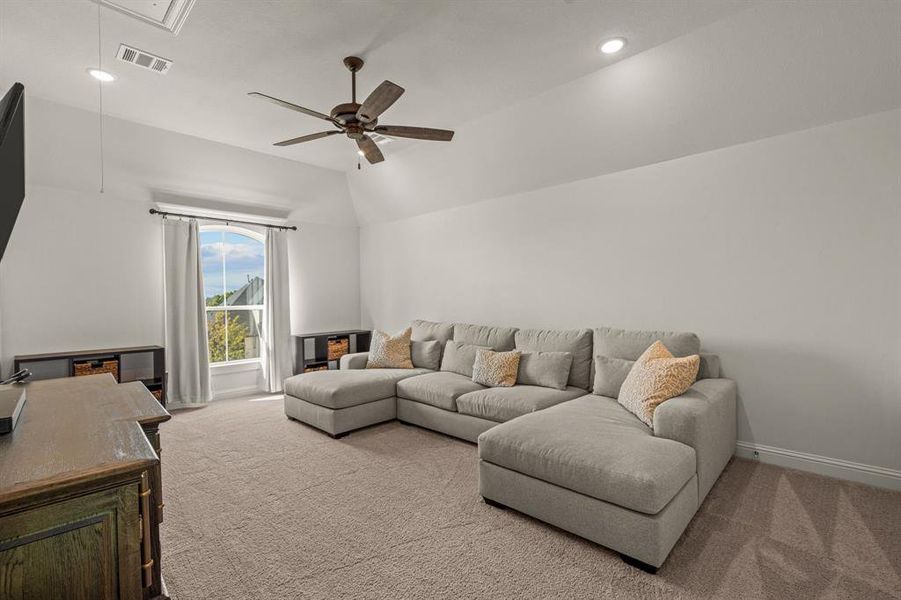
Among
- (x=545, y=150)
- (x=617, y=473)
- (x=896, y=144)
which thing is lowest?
(x=617, y=473)

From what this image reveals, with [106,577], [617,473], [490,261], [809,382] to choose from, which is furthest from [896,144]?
[106,577]

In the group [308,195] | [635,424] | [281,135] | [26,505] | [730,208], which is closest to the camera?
[26,505]

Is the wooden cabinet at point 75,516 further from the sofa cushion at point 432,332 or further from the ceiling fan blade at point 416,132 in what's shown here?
the sofa cushion at point 432,332

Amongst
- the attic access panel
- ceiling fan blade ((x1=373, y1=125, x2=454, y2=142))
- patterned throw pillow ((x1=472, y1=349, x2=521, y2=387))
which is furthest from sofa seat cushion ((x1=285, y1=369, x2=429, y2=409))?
the attic access panel

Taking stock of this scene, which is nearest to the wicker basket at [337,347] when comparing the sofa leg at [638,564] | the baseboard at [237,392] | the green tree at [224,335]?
the baseboard at [237,392]

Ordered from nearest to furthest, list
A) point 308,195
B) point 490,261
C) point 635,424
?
point 635,424, point 490,261, point 308,195

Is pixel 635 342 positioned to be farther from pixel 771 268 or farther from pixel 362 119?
pixel 362 119

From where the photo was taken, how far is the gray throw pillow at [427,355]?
488 cm

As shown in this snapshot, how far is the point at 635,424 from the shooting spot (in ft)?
8.84

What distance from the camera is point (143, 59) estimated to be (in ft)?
9.78

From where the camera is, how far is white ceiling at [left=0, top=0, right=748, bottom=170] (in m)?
2.51

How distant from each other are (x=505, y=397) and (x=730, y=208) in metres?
2.29

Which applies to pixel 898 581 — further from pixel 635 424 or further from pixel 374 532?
pixel 374 532

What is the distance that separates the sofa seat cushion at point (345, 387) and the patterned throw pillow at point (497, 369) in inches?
32.7
